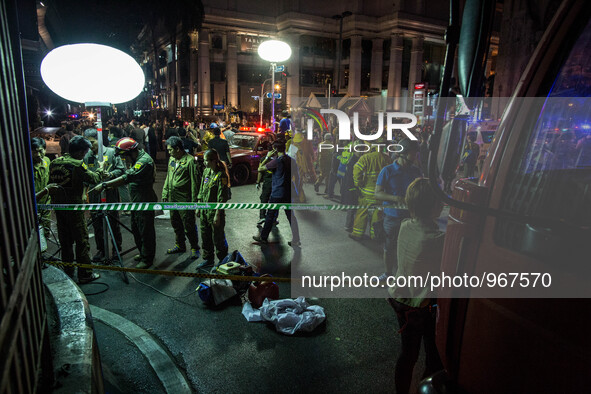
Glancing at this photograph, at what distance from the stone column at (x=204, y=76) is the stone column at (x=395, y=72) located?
79.1ft

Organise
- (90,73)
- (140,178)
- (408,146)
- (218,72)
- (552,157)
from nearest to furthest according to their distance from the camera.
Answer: (552,157), (408,146), (90,73), (140,178), (218,72)

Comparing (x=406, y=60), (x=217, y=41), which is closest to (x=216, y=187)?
(x=217, y=41)

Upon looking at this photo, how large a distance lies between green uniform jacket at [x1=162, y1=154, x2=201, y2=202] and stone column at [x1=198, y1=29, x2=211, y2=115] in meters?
43.5

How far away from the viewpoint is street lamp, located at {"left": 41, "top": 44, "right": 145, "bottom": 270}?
18.4ft

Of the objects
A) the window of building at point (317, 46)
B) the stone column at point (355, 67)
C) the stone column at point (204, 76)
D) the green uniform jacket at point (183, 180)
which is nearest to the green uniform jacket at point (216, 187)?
the green uniform jacket at point (183, 180)

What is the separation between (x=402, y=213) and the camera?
18.1ft

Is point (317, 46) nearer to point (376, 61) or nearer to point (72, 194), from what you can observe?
A: point (376, 61)

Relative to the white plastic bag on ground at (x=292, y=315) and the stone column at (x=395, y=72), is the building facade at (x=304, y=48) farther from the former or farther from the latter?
the white plastic bag on ground at (x=292, y=315)

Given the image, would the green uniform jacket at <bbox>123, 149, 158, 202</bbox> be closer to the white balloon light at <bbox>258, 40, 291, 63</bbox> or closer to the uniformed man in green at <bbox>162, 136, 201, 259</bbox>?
the uniformed man in green at <bbox>162, 136, 201, 259</bbox>

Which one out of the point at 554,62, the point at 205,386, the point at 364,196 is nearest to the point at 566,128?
the point at 554,62

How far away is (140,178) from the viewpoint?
20.1 feet

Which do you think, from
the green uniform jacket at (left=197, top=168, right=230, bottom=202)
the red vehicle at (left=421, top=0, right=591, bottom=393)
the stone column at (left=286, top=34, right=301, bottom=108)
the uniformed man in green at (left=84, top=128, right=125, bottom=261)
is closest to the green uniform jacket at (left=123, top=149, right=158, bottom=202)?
the uniformed man in green at (left=84, top=128, right=125, bottom=261)

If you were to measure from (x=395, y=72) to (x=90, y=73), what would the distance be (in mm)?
50653

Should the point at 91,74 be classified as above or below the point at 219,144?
above
